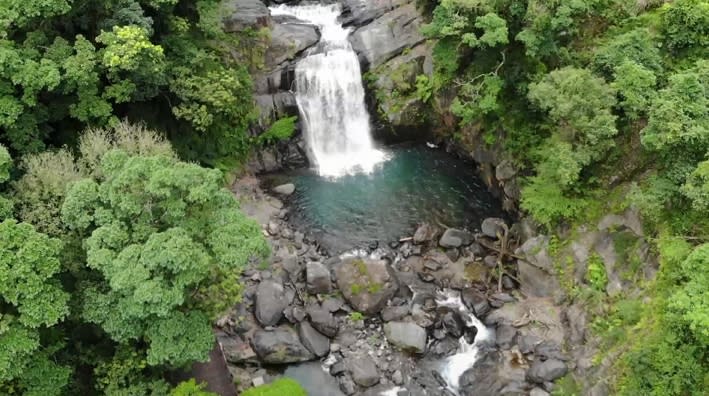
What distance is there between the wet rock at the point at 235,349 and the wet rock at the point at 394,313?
16.5 ft

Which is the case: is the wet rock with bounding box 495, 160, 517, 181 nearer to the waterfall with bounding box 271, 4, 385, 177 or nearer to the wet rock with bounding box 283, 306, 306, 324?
the waterfall with bounding box 271, 4, 385, 177

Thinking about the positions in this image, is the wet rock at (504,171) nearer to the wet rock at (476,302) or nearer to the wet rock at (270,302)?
the wet rock at (476,302)

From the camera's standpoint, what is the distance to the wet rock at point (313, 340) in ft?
62.2

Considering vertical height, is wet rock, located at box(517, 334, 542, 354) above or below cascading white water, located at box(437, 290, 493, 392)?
above

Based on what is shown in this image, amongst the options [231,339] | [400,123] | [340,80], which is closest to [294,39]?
[340,80]

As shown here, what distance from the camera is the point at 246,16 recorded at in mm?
28906

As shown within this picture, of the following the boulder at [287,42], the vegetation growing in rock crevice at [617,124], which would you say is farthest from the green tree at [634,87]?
the boulder at [287,42]

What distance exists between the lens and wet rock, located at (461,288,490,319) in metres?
20.4

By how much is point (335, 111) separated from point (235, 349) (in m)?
15.2

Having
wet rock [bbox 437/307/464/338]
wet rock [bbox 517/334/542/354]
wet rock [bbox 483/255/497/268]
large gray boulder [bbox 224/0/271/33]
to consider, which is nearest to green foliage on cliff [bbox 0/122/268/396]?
wet rock [bbox 437/307/464/338]

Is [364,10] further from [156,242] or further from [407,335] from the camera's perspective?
[156,242]

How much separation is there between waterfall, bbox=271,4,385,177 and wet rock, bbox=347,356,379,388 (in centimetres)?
1231

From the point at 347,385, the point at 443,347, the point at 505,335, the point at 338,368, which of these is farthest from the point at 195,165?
the point at 505,335

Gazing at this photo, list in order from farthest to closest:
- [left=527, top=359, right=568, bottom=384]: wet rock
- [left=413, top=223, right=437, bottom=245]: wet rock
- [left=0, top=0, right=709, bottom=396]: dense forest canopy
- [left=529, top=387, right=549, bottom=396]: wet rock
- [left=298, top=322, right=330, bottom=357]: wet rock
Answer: [left=413, top=223, right=437, bottom=245]: wet rock → [left=298, top=322, right=330, bottom=357]: wet rock → [left=527, top=359, right=568, bottom=384]: wet rock → [left=529, top=387, right=549, bottom=396]: wet rock → [left=0, top=0, right=709, bottom=396]: dense forest canopy
